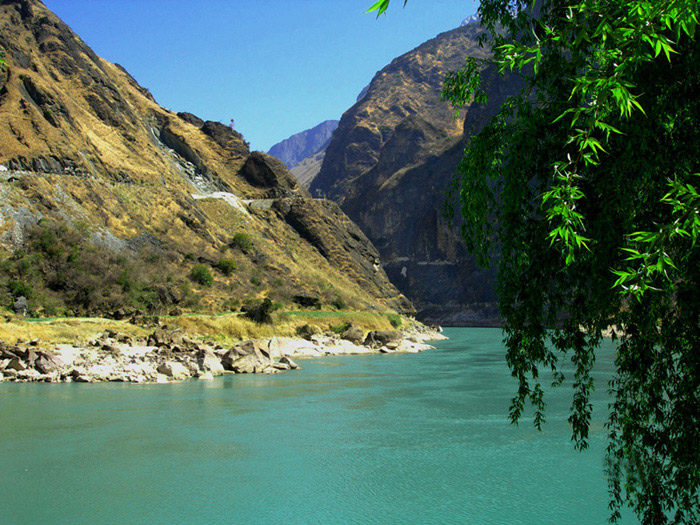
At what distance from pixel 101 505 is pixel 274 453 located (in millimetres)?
4705

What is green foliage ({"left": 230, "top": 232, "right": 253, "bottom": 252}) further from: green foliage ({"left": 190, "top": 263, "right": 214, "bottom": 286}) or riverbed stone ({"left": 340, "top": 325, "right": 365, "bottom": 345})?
riverbed stone ({"left": 340, "top": 325, "right": 365, "bottom": 345})

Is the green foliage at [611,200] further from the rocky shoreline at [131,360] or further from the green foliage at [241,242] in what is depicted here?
the green foliage at [241,242]

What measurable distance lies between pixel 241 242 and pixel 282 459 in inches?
1972

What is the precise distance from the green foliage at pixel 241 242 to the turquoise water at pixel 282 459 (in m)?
39.4

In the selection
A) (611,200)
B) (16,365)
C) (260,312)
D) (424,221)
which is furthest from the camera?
(424,221)

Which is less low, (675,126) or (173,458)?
(675,126)

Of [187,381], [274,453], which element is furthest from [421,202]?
[274,453]

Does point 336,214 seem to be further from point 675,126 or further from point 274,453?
point 675,126

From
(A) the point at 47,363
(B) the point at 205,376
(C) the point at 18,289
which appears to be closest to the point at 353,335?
(B) the point at 205,376

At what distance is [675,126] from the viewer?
16.8ft

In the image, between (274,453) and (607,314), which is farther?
(274,453)

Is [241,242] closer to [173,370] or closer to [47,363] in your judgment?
[173,370]

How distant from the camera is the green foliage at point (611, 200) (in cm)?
406

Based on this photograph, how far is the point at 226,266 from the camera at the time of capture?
5422 centimetres
